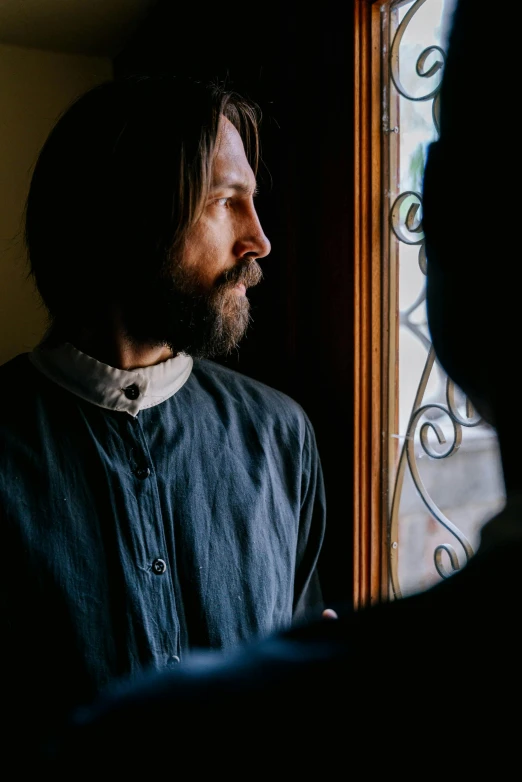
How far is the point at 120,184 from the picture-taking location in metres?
1.11

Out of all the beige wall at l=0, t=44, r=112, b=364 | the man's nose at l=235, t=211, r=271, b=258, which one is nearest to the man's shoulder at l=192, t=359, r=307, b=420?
the man's nose at l=235, t=211, r=271, b=258

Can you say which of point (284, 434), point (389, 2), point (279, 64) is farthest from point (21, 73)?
point (284, 434)

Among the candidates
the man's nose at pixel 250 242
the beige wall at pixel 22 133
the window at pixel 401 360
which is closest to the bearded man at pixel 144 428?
the man's nose at pixel 250 242

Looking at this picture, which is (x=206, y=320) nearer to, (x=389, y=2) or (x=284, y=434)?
(x=284, y=434)

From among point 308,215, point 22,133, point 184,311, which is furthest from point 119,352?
point 22,133

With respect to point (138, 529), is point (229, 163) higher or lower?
higher

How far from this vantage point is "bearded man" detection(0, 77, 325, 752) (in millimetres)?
883

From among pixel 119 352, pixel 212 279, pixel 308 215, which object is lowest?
pixel 119 352

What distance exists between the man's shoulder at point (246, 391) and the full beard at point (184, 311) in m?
0.09

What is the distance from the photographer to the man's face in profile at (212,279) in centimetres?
107

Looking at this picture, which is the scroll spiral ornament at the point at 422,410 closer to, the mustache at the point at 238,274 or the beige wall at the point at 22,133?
the mustache at the point at 238,274

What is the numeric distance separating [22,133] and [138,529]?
6.44 feet

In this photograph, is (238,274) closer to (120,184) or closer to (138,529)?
(120,184)

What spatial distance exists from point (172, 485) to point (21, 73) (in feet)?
6.57
